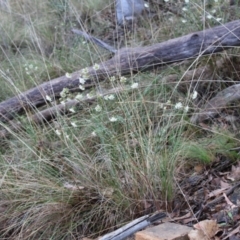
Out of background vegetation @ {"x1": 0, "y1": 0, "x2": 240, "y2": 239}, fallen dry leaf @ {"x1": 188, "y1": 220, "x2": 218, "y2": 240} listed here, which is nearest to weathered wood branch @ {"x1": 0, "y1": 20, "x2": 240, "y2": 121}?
background vegetation @ {"x1": 0, "y1": 0, "x2": 240, "y2": 239}

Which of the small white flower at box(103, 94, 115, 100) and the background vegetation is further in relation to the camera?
the small white flower at box(103, 94, 115, 100)

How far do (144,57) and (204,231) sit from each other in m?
1.53

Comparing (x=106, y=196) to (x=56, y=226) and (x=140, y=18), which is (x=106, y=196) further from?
(x=140, y=18)

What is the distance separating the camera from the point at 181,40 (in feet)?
10.9

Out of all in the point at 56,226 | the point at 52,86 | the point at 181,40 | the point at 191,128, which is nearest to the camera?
the point at 56,226

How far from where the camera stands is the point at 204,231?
83.9 inches

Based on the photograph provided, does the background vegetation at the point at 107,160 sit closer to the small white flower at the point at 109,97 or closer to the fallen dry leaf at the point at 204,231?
the small white flower at the point at 109,97

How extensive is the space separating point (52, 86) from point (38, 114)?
0.28 meters

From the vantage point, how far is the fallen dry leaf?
210 centimetres

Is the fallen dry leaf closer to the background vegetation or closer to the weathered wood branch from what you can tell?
the background vegetation

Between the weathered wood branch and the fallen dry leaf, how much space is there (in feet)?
3.96

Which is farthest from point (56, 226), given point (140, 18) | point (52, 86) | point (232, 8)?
point (140, 18)

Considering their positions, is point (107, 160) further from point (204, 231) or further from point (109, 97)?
point (204, 231)

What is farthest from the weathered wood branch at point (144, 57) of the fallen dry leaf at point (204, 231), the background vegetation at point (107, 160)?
the fallen dry leaf at point (204, 231)
